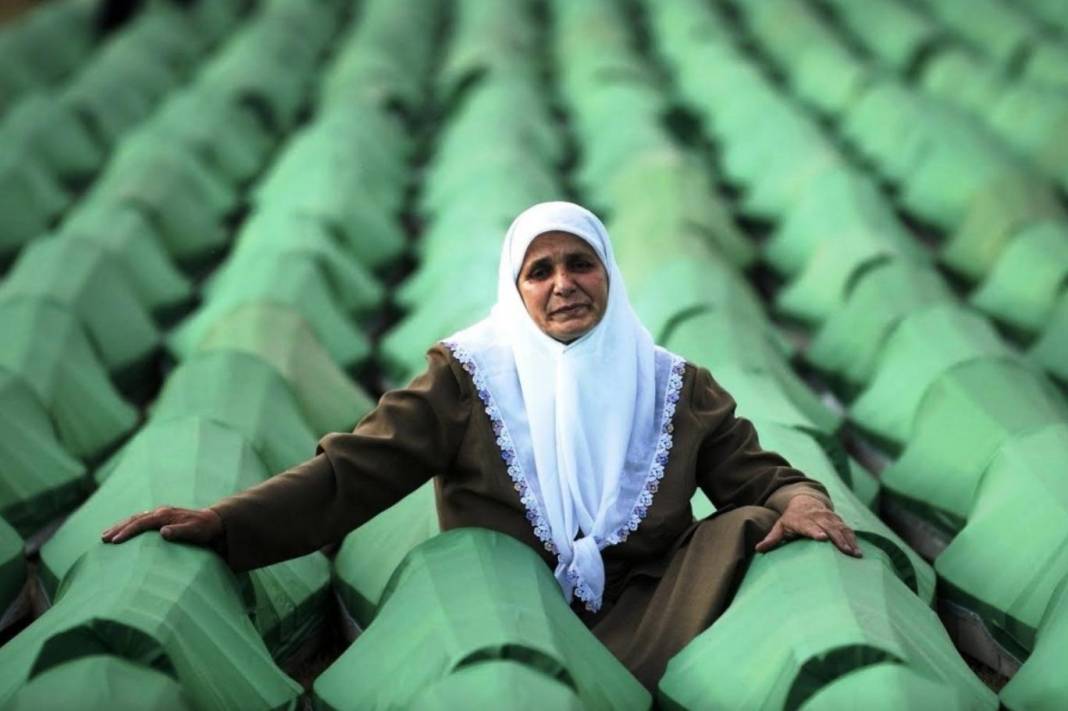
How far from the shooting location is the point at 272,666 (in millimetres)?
2135

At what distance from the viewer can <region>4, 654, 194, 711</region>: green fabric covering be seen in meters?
1.78

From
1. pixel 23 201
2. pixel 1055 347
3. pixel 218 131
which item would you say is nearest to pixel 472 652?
pixel 1055 347

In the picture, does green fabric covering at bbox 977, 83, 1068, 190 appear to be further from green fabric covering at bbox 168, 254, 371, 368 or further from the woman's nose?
the woman's nose

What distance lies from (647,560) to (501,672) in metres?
0.48

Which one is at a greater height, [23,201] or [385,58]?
[23,201]

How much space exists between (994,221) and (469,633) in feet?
10.4

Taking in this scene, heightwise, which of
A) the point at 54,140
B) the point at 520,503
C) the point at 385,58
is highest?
the point at 54,140

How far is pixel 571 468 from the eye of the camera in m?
2.25

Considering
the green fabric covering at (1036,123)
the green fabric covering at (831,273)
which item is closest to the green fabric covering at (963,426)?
the green fabric covering at (831,273)

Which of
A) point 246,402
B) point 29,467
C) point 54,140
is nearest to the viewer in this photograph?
point 29,467

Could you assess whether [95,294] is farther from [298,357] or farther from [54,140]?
[54,140]

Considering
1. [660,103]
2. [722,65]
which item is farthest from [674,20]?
[660,103]

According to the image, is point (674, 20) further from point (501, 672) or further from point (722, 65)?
point (501, 672)

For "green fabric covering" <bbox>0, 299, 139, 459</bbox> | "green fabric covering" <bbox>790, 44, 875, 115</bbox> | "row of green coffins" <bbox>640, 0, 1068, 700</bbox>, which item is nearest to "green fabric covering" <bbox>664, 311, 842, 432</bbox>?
"row of green coffins" <bbox>640, 0, 1068, 700</bbox>
